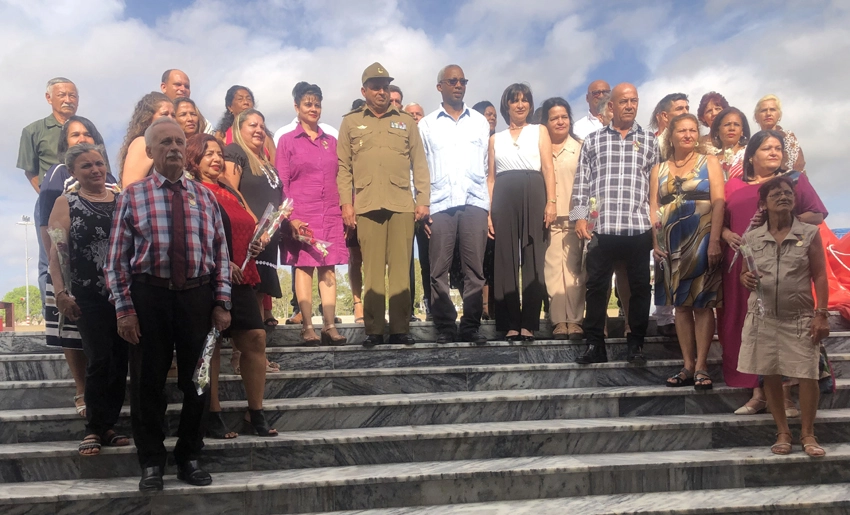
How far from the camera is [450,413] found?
4.13 metres

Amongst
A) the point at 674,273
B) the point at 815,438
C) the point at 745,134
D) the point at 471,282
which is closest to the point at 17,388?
the point at 471,282

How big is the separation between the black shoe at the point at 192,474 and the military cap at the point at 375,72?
10.0ft

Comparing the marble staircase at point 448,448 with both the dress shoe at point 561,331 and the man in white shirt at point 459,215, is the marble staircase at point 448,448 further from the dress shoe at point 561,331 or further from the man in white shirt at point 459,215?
the man in white shirt at point 459,215

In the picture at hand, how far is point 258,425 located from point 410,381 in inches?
44.0

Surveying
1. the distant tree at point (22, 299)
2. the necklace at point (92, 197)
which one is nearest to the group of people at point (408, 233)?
the necklace at point (92, 197)

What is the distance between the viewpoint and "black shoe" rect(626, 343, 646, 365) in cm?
458

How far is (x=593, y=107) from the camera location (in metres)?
6.25

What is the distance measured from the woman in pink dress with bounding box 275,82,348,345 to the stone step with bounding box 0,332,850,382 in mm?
218

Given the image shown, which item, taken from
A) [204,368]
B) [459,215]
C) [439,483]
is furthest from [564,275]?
[204,368]

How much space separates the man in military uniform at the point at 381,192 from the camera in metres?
4.86

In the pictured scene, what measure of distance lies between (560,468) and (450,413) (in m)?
0.84

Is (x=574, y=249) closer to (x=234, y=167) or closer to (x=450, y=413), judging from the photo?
(x=450, y=413)

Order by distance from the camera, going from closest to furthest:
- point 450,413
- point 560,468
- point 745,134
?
point 560,468
point 450,413
point 745,134

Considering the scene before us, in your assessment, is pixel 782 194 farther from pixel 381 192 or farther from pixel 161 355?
pixel 161 355
